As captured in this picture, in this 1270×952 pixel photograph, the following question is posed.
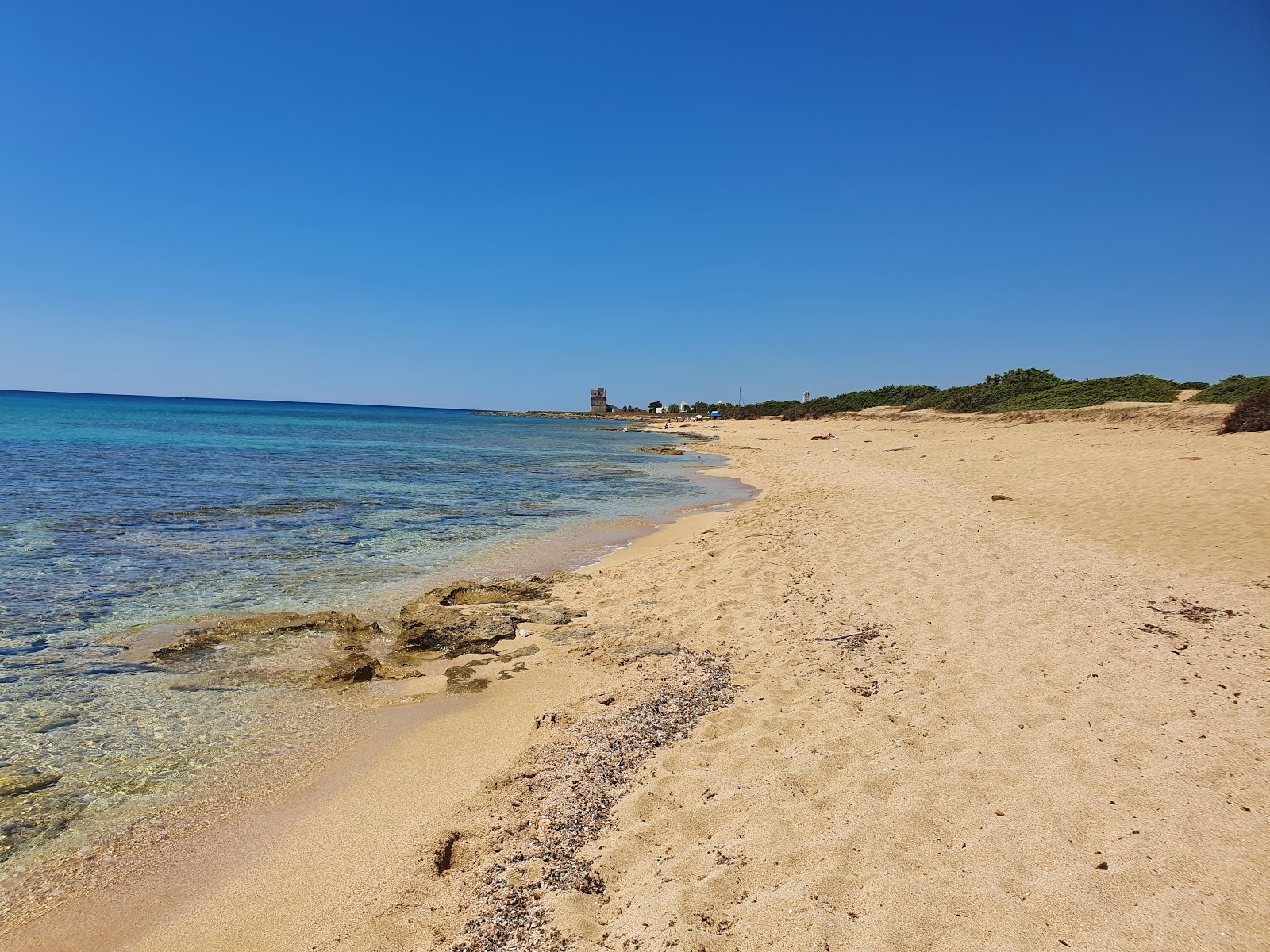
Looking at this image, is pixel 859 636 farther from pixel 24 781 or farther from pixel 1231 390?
pixel 1231 390

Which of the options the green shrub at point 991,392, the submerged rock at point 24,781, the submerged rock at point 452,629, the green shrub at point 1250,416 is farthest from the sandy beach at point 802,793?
the green shrub at point 991,392

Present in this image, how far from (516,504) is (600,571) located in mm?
7541

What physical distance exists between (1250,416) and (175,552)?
2645 cm

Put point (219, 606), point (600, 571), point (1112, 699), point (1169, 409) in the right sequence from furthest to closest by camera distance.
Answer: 1. point (1169, 409)
2. point (600, 571)
3. point (219, 606)
4. point (1112, 699)

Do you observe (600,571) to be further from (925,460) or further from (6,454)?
(6,454)

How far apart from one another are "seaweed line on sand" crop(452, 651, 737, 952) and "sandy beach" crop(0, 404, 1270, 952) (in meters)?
0.02

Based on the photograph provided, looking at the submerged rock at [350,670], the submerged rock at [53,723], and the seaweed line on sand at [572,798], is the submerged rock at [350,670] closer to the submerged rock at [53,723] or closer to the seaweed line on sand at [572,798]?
the submerged rock at [53,723]

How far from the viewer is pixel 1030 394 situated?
127ft

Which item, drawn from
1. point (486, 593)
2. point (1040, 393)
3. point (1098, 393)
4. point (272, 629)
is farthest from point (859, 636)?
point (1040, 393)

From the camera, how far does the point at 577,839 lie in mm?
3141

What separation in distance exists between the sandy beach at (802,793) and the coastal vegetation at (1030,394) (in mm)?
22400

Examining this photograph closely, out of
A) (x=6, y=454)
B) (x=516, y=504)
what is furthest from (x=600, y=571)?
(x=6, y=454)

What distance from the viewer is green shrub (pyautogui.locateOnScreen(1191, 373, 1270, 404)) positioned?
23.9 metres

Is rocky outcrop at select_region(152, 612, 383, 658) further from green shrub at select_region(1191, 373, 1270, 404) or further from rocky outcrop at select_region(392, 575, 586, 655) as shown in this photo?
green shrub at select_region(1191, 373, 1270, 404)
